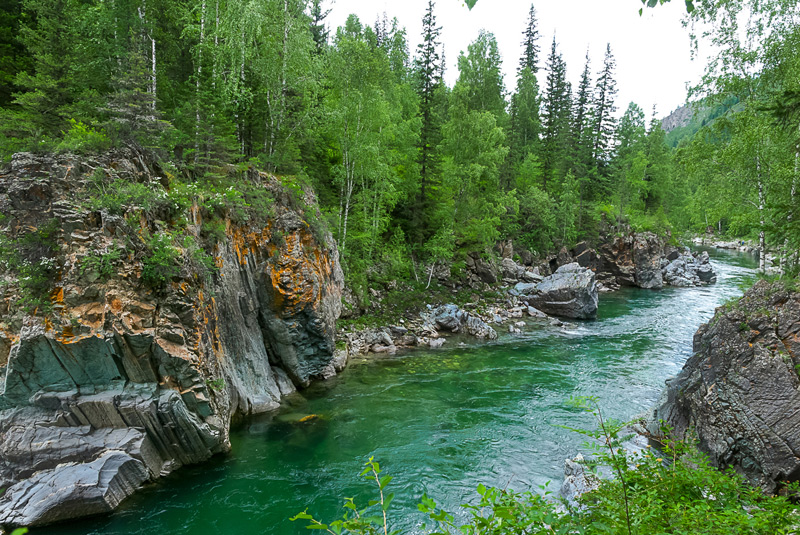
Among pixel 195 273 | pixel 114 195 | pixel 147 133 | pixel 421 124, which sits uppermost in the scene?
pixel 421 124

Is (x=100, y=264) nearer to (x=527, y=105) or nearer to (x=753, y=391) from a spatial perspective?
(x=753, y=391)

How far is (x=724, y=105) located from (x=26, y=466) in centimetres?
2296

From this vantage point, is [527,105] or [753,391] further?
[527,105]

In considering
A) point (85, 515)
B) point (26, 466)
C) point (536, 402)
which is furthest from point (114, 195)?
point (536, 402)

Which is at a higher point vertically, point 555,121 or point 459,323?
point 555,121

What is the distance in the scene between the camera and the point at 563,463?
9727 mm

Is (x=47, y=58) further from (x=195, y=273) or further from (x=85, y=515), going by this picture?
(x=85, y=515)

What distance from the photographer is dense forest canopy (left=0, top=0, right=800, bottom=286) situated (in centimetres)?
1179

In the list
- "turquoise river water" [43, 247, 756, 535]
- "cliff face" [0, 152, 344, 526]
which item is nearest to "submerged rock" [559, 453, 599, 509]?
"turquoise river water" [43, 247, 756, 535]

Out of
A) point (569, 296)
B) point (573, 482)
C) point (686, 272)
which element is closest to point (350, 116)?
point (569, 296)

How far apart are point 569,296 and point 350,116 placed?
16.7m

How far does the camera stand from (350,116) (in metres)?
20.0

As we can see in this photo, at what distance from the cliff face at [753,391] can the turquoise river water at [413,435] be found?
3.14 m

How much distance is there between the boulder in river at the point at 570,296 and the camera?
961 inches
